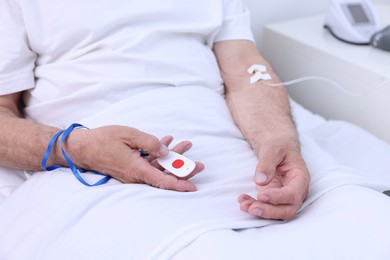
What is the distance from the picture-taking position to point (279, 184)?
0.79 meters

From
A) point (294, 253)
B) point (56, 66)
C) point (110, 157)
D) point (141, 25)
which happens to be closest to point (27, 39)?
point (56, 66)

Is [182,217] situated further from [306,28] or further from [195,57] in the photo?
[306,28]

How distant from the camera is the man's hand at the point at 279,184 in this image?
676mm

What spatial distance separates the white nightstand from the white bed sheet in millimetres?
287

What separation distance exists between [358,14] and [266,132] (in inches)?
26.0

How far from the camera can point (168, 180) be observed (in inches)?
27.6

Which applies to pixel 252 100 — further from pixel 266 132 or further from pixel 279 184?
pixel 279 184

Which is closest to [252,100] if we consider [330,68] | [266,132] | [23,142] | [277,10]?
[266,132]

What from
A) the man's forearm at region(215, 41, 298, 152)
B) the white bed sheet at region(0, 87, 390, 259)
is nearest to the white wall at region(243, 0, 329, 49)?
the man's forearm at region(215, 41, 298, 152)

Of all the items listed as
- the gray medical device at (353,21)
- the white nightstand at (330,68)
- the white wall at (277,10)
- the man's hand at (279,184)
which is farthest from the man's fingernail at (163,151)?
the white wall at (277,10)

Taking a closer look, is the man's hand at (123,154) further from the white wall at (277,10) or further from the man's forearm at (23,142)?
the white wall at (277,10)

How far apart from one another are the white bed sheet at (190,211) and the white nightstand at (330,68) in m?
0.29

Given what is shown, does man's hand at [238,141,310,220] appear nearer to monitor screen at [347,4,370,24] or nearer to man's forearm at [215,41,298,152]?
man's forearm at [215,41,298,152]

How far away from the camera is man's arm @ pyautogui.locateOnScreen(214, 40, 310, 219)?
0.69m
